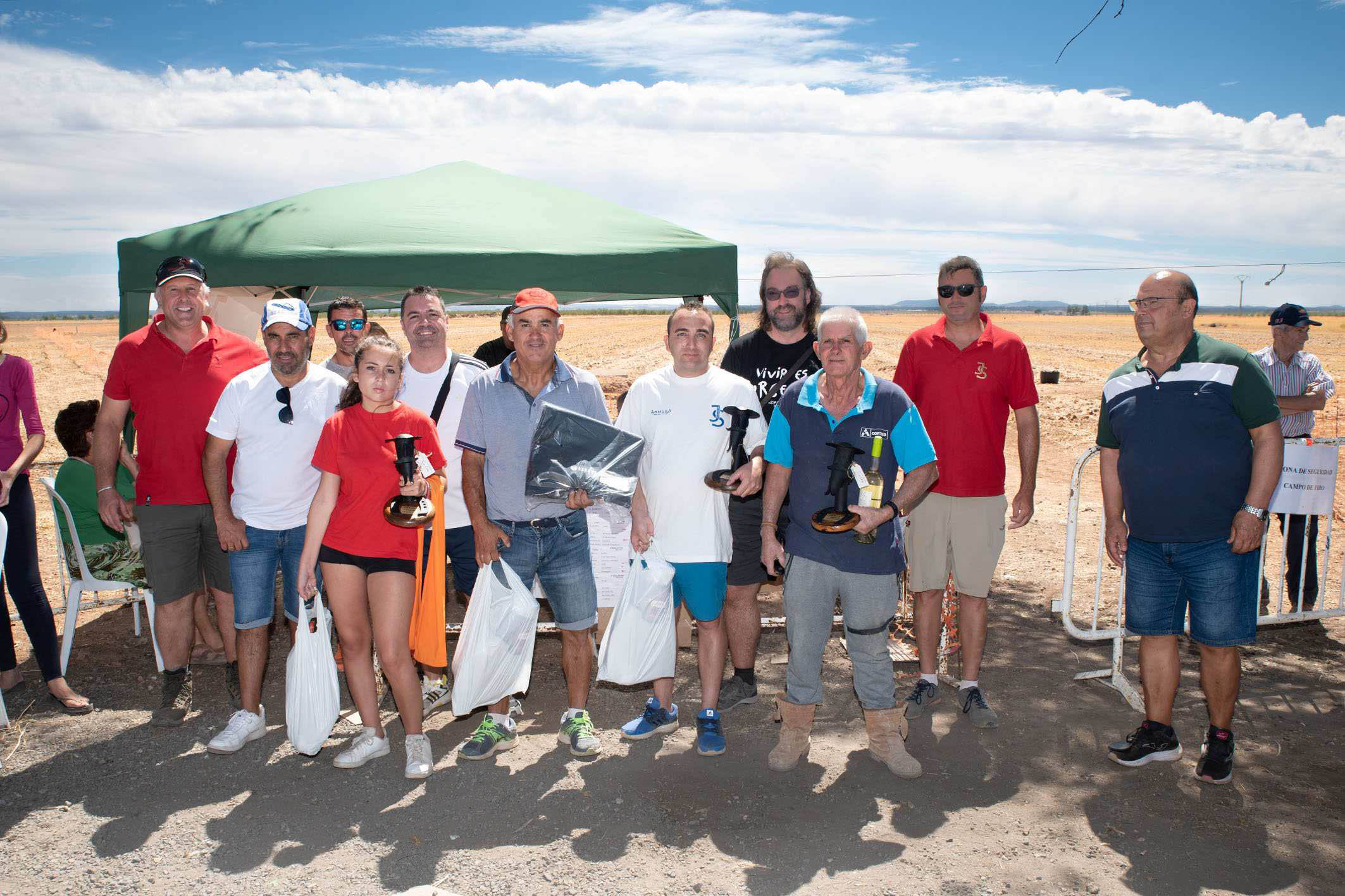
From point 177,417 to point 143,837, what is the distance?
1787 mm

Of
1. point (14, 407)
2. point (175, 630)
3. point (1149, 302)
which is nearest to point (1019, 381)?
point (1149, 302)

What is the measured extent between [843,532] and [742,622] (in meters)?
0.94

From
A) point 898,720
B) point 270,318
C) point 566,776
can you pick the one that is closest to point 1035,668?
point 898,720

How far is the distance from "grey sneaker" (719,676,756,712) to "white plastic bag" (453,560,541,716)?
3.72 ft

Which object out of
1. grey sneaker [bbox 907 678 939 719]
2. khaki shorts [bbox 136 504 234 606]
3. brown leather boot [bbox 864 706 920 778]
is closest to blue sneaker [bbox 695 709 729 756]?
brown leather boot [bbox 864 706 920 778]

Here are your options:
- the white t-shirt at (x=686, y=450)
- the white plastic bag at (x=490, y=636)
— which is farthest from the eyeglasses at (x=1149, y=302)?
the white plastic bag at (x=490, y=636)

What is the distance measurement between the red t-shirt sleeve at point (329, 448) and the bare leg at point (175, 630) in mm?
1313

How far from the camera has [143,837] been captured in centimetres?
336

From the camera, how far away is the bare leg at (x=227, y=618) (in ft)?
14.8

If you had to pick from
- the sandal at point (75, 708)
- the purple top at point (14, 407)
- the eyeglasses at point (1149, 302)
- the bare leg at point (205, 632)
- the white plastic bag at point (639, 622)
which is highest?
the eyeglasses at point (1149, 302)

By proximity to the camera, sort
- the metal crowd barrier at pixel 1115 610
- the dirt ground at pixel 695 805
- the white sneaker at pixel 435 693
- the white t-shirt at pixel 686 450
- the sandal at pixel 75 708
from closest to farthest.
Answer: the dirt ground at pixel 695 805 → the white t-shirt at pixel 686 450 → the sandal at pixel 75 708 → the white sneaker at pixel 435 693 → the metal crowd barrier at pixel 1115 610

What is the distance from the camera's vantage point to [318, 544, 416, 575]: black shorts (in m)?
3.62

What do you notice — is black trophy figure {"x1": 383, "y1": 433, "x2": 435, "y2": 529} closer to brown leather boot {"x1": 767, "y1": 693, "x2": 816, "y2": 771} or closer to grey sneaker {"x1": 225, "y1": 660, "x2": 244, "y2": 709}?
grey sneaker {"x1": 225, "y1": 660, "x2": 244, "y2": 709}

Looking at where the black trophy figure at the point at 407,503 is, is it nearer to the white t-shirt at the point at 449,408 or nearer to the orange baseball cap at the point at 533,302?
the orange baseball cap at the point at 533,302
